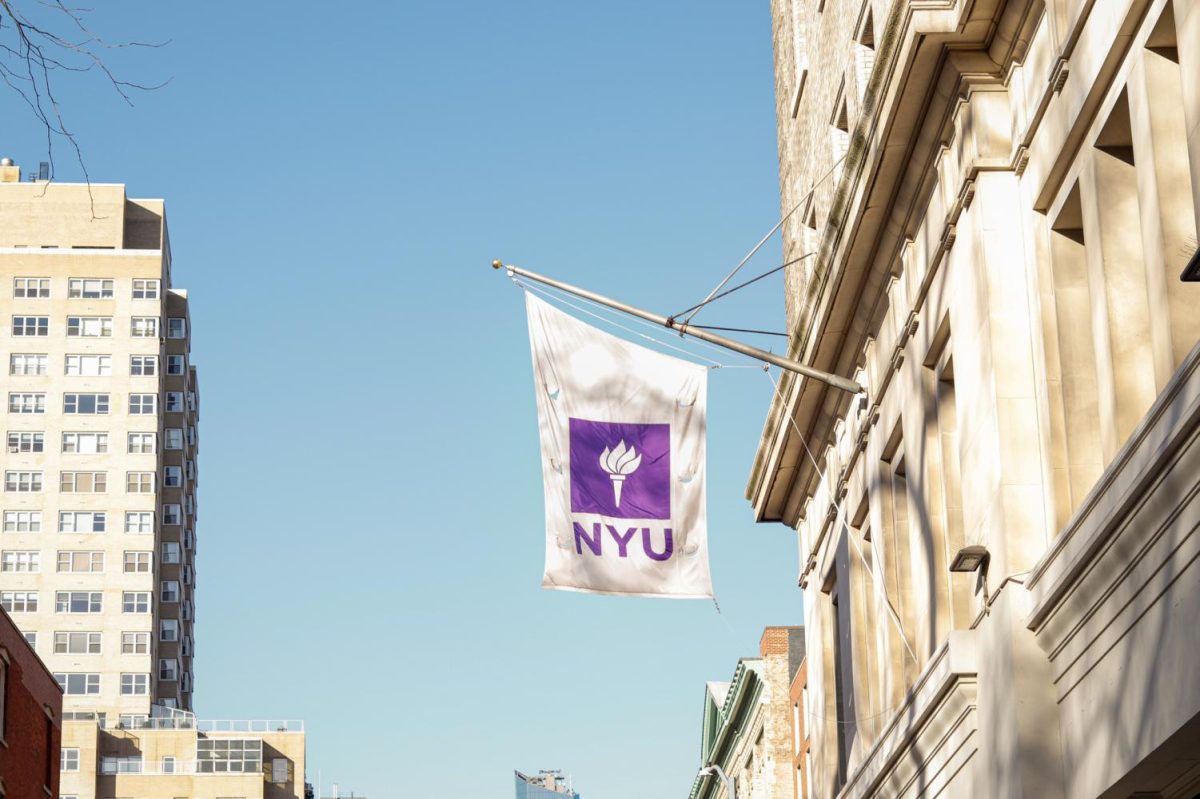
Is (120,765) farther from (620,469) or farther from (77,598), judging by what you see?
(620,469)

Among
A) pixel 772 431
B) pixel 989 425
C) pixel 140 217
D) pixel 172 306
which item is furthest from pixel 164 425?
pixel 989 425

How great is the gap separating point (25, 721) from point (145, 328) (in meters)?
100

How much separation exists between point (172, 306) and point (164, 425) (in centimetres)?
948

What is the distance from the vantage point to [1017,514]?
16.7 metres

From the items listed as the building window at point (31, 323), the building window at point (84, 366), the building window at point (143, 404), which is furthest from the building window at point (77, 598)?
the building window at point (31, 323)

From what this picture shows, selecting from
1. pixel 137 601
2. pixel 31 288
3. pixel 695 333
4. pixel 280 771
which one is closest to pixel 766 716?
pixel 695 333

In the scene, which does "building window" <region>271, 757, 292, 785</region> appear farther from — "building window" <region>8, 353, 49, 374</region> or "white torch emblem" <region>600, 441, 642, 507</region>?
"white torch emblem" <region>600, 441, 642, 507</region>

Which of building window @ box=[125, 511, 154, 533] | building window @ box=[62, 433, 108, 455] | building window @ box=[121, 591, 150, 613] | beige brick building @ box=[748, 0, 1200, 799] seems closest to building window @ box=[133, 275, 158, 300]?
building window @ box=[62, 433, 108, 455]

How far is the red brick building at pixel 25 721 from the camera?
42062 millimetres

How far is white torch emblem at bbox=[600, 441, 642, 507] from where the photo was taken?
21234 mm

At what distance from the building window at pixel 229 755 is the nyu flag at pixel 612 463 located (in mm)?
98369

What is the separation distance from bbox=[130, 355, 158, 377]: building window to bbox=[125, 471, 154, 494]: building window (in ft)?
23.8

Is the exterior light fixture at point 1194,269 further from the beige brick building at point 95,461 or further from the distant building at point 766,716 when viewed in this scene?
the beige brick building at point 95,461

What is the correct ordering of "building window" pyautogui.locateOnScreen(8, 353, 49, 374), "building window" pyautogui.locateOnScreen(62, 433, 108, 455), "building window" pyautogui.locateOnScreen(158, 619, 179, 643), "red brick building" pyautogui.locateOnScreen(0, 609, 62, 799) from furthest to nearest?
"building window" pyautogui.locateOnScreen(158, 619, 179, 643) → "building window" pyautogui.locateOnScreen(8, 353, 49, 374) → "building window" pyautogui.locateOnScreen(62, 433, 108, 455) → "red brick building" pyautogui.locateOnScreen(0, 609, 62, 799)
